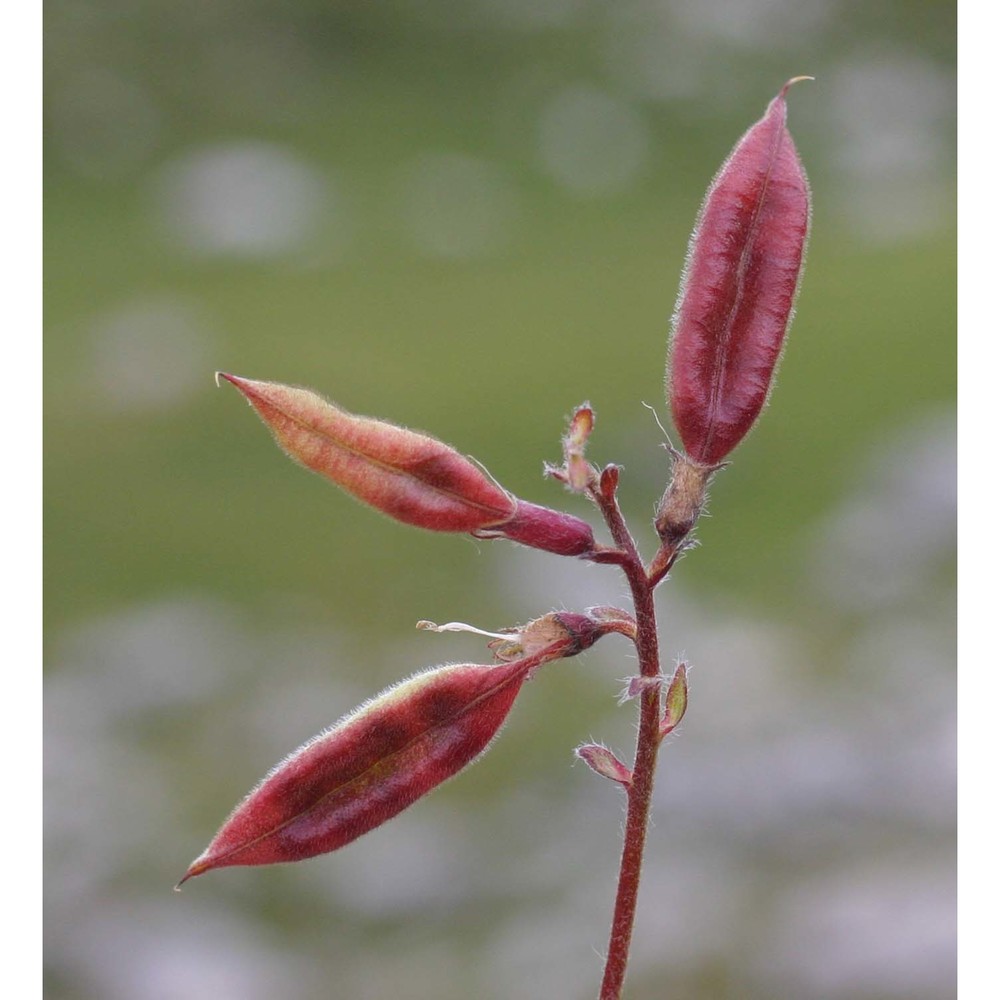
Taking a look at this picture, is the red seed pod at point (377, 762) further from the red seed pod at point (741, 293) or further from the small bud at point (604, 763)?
the red seed pod at point (741, 293)

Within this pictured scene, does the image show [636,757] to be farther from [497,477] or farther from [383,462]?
[497,477]

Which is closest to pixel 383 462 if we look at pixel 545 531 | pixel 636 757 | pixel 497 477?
pixel 545 531

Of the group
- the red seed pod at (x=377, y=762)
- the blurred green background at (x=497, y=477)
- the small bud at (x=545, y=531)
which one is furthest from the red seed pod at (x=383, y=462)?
the blurred green background at (x=497, y=477)

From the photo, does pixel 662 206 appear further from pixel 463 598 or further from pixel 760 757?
pixel 760 757

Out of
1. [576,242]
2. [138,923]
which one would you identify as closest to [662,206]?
[576,242]

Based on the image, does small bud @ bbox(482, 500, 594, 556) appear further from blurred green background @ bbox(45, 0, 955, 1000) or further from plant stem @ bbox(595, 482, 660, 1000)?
blurred green background @ bbox(45, 0, 955, 1000)

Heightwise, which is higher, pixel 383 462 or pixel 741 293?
pixel 741 293

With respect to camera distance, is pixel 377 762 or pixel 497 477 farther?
pixel 497 477
